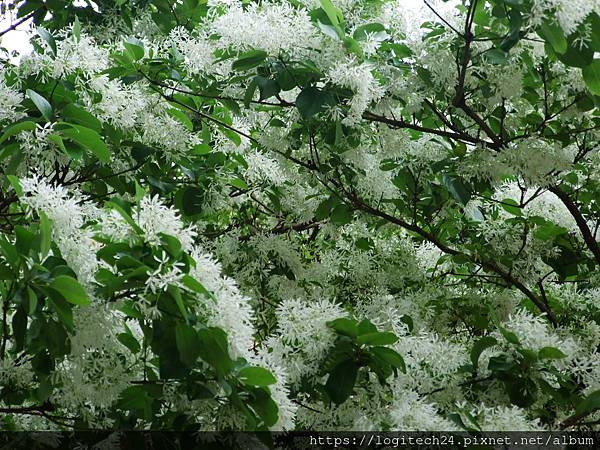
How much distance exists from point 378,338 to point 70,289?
0.72 m

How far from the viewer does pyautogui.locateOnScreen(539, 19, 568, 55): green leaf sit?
212cm

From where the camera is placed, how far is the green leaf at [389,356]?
192 cm

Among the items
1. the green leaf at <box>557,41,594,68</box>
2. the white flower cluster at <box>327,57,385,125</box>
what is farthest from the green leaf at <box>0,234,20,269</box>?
the green leaf at <box>557,41,594,68</box>

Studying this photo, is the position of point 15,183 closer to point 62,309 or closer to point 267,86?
point 62,309

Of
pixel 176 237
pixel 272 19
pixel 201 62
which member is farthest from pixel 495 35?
pixel 176 237

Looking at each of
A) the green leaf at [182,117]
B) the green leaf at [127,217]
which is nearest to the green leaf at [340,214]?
the green leaf at [182,117]

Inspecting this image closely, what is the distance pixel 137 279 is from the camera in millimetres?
1659

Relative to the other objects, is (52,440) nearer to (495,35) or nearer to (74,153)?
(74,153)

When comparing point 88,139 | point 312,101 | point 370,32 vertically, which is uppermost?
point 370,32

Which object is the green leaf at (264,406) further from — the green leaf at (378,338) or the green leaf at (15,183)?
the green leaf at (15,183)

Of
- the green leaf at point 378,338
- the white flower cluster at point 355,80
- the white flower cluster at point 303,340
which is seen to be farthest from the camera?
the white flower cluster at point 355,80

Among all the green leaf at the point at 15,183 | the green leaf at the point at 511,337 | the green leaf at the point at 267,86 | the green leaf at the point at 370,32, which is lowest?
the green leaf at the point at 511,337

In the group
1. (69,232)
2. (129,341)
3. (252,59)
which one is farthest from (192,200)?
(69,232)

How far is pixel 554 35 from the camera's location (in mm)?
2141
